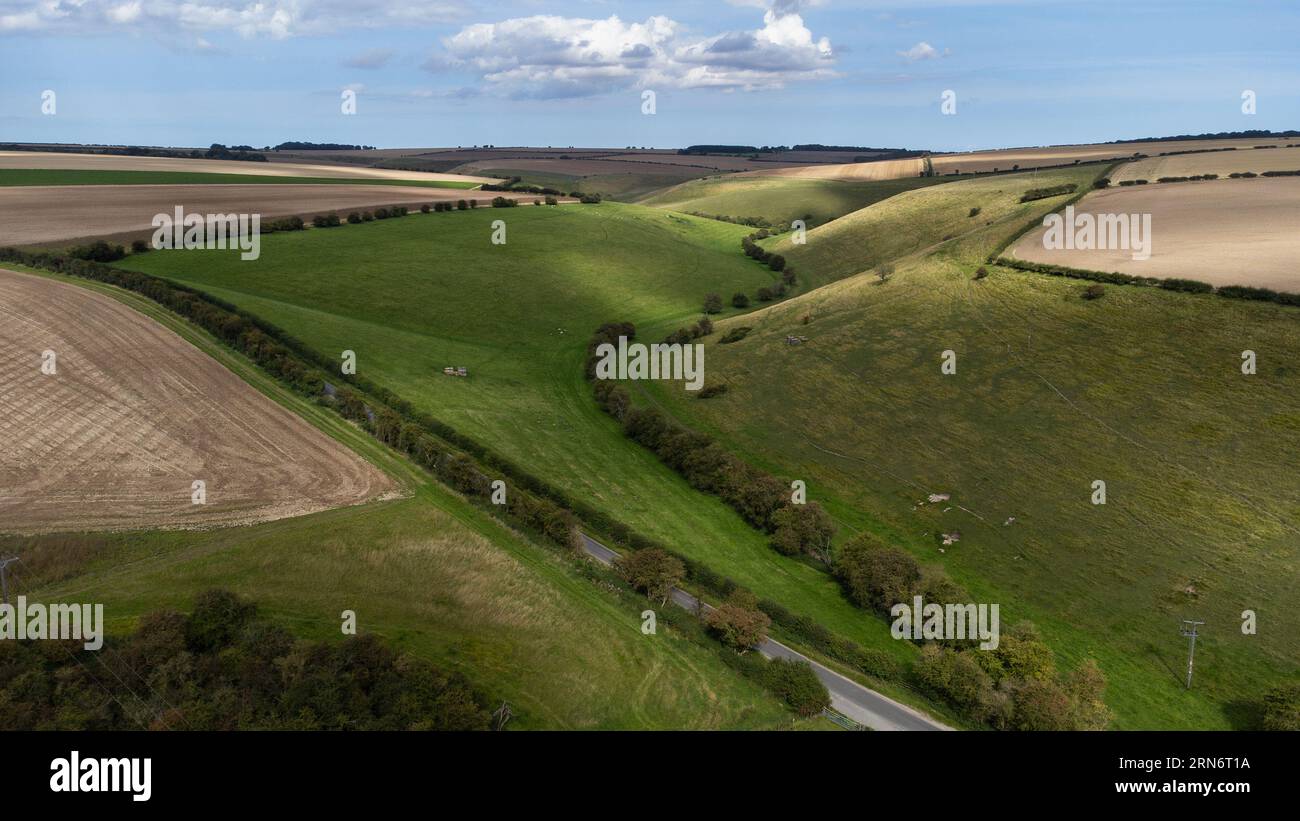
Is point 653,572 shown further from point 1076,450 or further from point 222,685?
point 1076,450

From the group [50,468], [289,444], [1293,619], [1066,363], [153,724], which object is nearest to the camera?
[153,724]

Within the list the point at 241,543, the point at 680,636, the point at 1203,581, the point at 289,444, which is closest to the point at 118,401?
the point at 289,444

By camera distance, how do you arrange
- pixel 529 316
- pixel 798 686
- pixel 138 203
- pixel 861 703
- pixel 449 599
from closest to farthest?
1. pixel 798 686
2. pixel 861 703
3. pixel 449 599
4. pixel 529 316
5. pixel 138 203

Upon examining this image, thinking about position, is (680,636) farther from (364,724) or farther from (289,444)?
(289,444)

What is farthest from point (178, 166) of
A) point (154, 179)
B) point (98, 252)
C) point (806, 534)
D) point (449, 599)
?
point (806, 534)

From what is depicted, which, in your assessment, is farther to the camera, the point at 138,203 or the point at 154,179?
the point at 154,179

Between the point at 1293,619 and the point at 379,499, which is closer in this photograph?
the point at 1293,619
